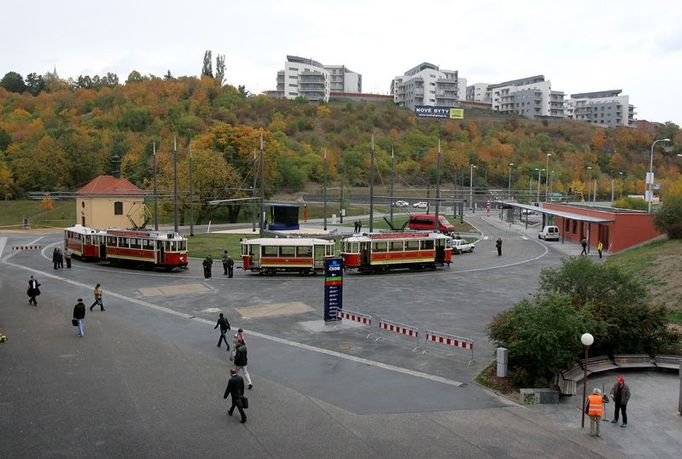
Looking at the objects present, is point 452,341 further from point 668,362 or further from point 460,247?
point 460,247

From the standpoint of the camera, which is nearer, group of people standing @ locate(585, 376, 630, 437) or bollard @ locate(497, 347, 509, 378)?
group of people standing @ locate(585, 376, 630, 437)

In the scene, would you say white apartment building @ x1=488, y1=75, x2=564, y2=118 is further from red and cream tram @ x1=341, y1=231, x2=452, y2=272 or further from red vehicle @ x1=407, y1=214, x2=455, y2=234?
red and cream tram @ x1=341, y1=231, x2=452, y2=272

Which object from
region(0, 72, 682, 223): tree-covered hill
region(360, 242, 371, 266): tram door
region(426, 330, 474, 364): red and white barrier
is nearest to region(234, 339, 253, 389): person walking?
region(426, 330, 474, 364): red and white barrier

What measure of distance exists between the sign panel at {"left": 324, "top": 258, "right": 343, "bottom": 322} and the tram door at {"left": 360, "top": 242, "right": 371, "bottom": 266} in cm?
1274

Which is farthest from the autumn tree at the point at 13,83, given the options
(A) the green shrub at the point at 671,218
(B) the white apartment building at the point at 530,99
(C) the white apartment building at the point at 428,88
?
(A) the green shrub at the point at 671,218

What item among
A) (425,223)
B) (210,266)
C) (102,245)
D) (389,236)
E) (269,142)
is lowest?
(210,266)

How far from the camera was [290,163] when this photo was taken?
3861 inches

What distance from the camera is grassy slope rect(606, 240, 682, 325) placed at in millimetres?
26959

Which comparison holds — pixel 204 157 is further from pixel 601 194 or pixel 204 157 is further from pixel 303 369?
pixel 601 194

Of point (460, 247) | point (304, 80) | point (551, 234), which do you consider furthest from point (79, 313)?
point (304, 80)

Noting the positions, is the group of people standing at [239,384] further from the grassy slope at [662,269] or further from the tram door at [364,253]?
the tram door at [364,253]

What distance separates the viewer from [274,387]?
17000mm

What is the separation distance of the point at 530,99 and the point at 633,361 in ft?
580

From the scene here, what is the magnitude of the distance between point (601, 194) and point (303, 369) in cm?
11069
